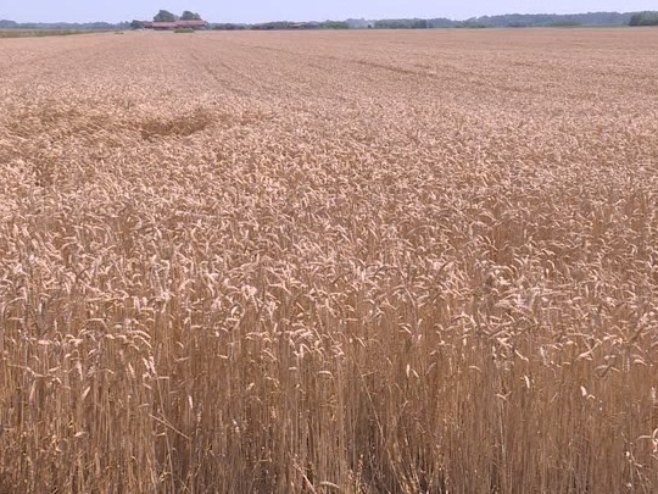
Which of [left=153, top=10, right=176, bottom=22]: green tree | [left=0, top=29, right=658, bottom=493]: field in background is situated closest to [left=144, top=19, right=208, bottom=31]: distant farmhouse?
[left=153, top=10, right=176, bottom=22]: green tree

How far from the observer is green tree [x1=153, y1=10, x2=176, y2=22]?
532ft

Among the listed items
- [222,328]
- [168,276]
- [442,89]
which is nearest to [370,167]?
[168,276]

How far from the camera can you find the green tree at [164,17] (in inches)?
6387

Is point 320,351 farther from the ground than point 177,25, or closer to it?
farther from the ground

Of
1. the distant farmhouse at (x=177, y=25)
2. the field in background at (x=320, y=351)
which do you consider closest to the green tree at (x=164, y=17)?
the distant farmhouse at (x=177, y=25)

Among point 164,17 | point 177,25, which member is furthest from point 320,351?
point 164,17

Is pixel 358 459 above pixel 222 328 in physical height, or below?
below

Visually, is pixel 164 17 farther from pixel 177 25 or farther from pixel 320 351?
pixel 320 351

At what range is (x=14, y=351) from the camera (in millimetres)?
3488

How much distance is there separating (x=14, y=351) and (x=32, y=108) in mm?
10518

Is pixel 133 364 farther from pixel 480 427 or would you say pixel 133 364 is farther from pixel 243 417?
pixel 480 427

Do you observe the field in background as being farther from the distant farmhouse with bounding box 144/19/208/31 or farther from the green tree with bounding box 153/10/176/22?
the green tree with bounding box 153/10/176/22

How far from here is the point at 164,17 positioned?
541 feet

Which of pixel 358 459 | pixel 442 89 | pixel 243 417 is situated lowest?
pixel 442 89
